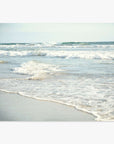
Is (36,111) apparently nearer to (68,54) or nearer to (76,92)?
(76,92)

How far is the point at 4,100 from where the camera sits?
3.35 m

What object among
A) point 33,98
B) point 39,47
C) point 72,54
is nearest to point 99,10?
point 72,54

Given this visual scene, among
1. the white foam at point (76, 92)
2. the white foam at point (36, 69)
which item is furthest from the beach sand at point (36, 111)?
the white foam at point (36, 69)

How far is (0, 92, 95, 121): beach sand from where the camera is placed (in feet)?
10.3

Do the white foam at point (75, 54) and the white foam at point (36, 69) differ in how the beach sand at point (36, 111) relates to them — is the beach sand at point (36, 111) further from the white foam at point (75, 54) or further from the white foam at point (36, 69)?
the white foam at point (75, 54)

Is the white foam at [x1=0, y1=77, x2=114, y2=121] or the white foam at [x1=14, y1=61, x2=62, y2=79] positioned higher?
the white foam at [x1=14, y1=61, x2=62, y2=79]

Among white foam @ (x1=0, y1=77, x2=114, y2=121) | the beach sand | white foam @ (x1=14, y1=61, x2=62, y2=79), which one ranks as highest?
white foam @ (x1=14, y1=61, x2=62, y2=79)

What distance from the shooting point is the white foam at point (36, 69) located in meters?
3.46

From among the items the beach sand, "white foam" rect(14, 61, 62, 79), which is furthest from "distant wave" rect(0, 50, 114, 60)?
the beach sand

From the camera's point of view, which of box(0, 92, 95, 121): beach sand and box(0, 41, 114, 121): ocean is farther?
box(0, 41, 114, 121): ocean

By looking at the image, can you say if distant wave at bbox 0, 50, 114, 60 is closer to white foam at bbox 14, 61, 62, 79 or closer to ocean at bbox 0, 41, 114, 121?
ocean at bbox 0, 41, 114, 121

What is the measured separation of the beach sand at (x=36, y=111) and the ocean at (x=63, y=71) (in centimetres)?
9

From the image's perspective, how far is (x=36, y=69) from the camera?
3527mm

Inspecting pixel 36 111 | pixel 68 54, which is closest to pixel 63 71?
pixel 68 54
